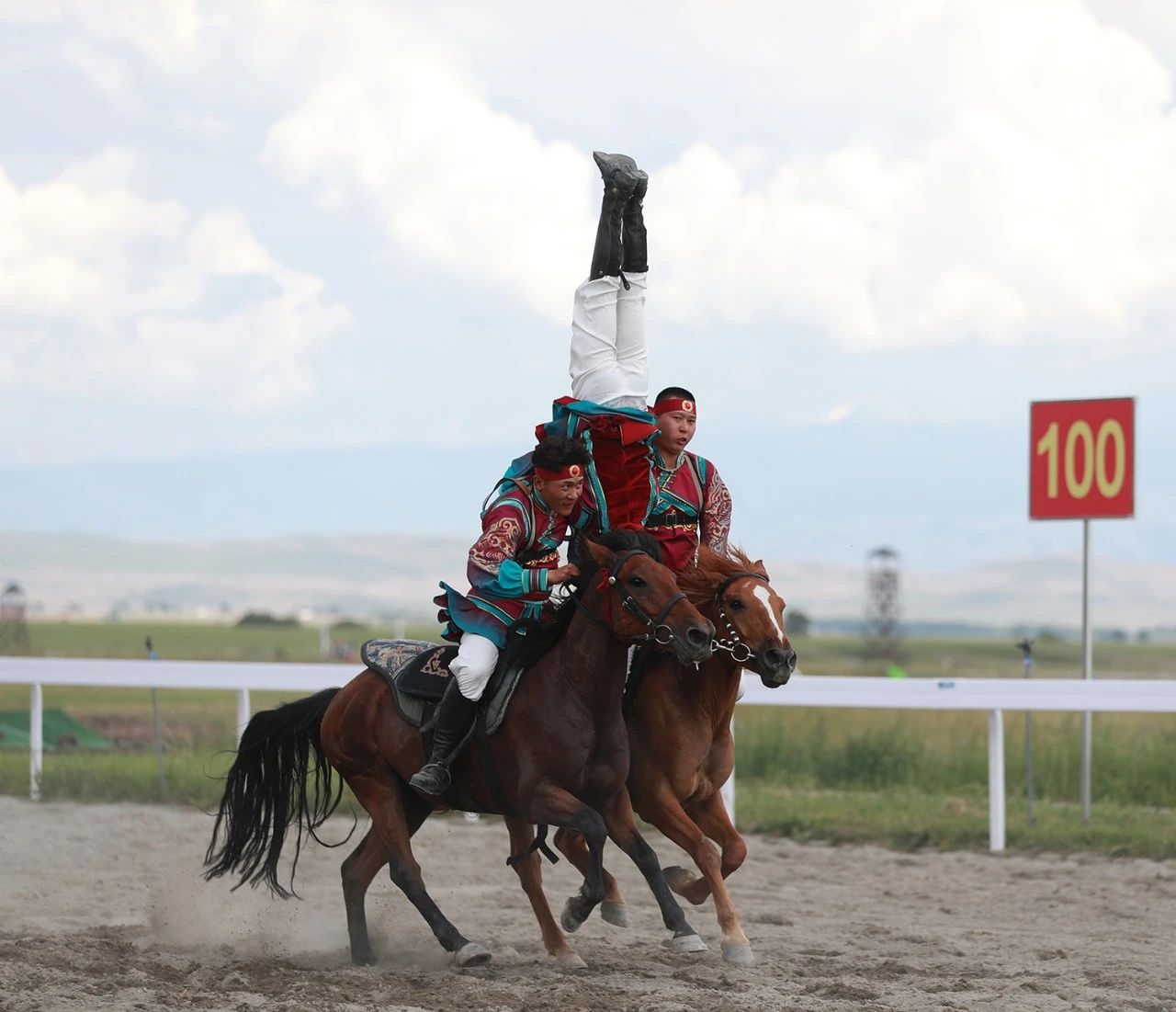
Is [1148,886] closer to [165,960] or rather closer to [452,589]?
[452,589]

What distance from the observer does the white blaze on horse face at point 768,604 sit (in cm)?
680

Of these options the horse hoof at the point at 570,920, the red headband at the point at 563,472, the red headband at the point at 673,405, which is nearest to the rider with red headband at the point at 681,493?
the red headband at the point at 673,405

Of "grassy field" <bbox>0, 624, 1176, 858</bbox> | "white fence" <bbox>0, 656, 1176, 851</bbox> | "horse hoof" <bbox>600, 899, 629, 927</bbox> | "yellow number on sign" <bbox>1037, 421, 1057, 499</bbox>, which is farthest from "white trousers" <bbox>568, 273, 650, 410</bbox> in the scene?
"yellow number on sign" <bbox>1037, 421, 1057, 499</bbox>

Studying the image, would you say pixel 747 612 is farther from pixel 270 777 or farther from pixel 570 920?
pixel 270 777

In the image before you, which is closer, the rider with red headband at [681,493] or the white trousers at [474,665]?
the white trousers at [474,665]

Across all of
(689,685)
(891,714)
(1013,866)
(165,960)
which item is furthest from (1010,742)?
(891,714)

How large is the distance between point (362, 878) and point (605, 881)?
1.13 meters

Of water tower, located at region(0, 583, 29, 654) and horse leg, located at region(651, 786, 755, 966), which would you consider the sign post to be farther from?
water tower, located at region(0, 583, 29, 654)

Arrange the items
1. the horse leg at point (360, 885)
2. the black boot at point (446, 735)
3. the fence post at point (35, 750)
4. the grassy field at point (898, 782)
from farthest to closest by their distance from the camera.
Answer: the fence post at point (35, 750)
the grassy field at point (898, 782)
the horse leg at point (360, 885)
the black boot at point (446, 735)

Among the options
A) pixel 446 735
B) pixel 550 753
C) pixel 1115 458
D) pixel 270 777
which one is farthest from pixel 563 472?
pixel 1115 458

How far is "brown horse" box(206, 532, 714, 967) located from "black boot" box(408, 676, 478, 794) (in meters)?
0.12

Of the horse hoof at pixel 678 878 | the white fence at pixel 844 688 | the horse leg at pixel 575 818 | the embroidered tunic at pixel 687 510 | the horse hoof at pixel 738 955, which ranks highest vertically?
the embroidered tunic at pixel 687 510

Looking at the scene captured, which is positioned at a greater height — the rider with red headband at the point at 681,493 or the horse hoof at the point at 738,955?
the rider with red headband at the point at 681,493

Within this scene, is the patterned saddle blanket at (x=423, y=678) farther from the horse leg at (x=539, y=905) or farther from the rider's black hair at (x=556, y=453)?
the rider's black hair at (x=556, y=453)
